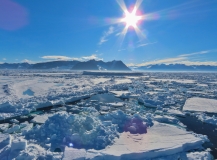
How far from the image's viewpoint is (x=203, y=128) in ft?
24.0

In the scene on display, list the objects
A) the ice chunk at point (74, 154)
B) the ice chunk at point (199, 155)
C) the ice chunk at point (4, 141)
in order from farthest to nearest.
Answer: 1. the ice chunk at point (4, 141)
2. the ice chunk at point (199, 155)
3. the ice chunk at point (74, 154)

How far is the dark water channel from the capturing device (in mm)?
5811

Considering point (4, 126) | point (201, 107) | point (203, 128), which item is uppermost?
point (201, 107)

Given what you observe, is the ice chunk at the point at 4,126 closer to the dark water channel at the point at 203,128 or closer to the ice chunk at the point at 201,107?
the dark water channel at the point at 203,128

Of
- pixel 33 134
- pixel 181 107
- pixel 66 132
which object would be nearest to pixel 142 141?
pixel 66 132

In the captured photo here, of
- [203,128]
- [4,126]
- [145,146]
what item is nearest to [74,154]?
[145,146]

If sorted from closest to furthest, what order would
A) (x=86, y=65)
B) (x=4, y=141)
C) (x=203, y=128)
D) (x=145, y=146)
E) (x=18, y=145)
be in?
(x=18, y=145) → (x=145, y=146) → (x=4, y=141) → (x=203, y=128) → (x=86, y=65)

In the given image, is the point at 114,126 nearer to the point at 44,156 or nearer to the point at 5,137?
the point at 44,156

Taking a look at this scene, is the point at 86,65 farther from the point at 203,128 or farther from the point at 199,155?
the point at 199,155

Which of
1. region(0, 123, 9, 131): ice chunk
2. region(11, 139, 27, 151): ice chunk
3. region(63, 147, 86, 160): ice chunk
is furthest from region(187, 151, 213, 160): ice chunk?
region(0, 123, 9, 131): ice chunk

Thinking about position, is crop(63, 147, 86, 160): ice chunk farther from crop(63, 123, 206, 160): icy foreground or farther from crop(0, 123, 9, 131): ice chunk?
crop(0, 123, 9, 131): ice chunk

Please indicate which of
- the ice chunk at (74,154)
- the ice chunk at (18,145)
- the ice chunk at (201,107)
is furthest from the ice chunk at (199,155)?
the ice chunk at (201,107)

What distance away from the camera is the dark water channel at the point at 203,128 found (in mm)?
5811

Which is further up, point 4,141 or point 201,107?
point 201,107
